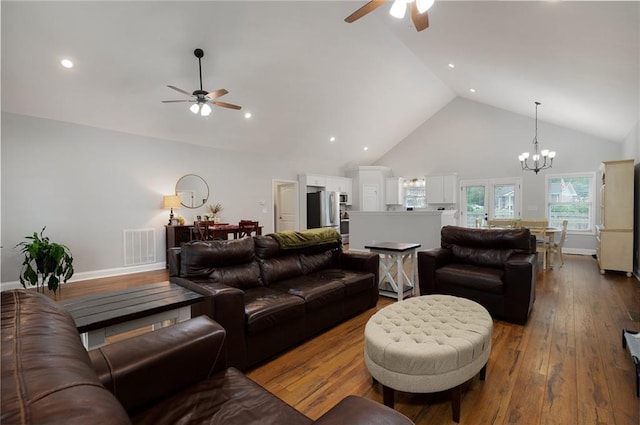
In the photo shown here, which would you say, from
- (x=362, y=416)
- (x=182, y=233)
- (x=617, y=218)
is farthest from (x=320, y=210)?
(x=362, y=416)

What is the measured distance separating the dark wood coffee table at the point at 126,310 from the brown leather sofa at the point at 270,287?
18 cm

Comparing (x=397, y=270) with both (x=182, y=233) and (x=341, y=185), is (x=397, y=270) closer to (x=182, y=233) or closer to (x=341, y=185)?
(x=182, y=233)

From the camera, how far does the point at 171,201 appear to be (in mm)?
5746

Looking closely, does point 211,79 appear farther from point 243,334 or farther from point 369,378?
point 369,378

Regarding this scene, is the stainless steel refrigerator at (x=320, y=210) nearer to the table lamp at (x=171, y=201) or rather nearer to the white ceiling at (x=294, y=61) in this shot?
the white ceiling at (x=294, y=61)

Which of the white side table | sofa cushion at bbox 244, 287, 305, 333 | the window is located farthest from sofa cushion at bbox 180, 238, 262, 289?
the window

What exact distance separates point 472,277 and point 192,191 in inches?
217

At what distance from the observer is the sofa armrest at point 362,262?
347 cm

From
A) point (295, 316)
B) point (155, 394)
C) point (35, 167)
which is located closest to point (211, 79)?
point (35, 167)

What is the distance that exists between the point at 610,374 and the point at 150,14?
18.4 ft

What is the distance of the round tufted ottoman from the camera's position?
1.65m

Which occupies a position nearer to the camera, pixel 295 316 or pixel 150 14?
pixel 295 316

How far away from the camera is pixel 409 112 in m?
8.12

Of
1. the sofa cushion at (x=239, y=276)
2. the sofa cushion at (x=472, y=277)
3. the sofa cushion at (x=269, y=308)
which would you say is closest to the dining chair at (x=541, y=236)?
the sofa cushion at (x=472, y=277)
